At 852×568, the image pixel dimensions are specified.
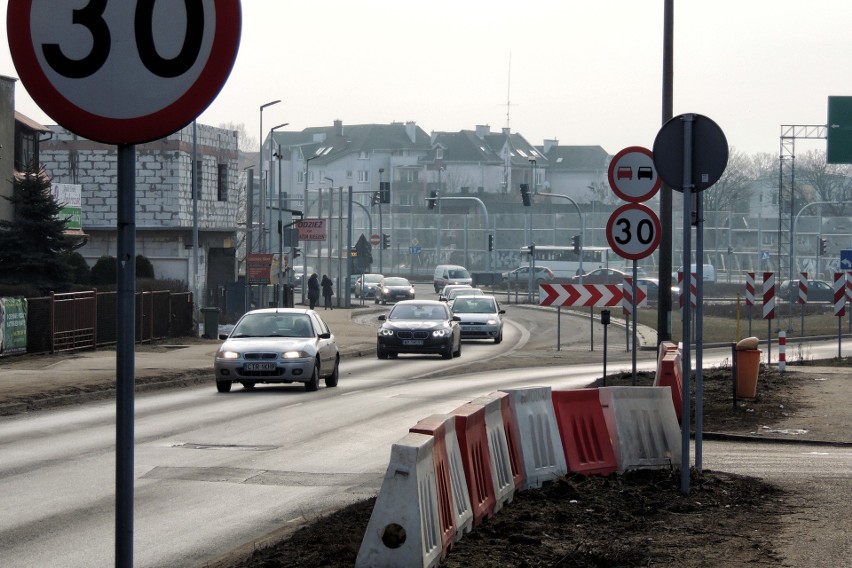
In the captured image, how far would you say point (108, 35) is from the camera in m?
3.45

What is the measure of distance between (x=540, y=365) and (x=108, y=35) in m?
30.3

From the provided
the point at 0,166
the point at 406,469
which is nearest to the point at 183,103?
the point at 406,469

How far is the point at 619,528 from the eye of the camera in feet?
28.6

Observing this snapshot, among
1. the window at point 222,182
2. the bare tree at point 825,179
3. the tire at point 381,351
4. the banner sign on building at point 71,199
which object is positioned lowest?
the tire at point 381,351

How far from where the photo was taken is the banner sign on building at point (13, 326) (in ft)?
97.8

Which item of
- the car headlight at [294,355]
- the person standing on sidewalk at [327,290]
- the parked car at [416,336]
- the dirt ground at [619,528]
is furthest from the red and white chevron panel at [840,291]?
the person standing on sidewalk at [327,290]

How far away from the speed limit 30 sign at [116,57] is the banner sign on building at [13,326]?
27.4 metres

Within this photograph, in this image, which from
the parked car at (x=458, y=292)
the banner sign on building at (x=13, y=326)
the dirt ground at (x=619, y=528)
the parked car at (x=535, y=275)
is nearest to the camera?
the dirt ground at (x=619, y=528)

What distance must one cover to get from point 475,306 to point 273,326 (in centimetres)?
2057

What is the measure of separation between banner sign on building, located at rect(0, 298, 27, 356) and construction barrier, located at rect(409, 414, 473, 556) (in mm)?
23231

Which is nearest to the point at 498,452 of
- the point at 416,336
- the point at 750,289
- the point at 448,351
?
the point at 416,336

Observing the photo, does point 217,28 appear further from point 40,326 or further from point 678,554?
point 40,326

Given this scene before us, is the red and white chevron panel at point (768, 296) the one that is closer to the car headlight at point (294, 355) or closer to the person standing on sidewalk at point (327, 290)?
the car headlight at point (294, 355)

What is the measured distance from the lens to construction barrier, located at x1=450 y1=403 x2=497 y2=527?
8.47 meters
